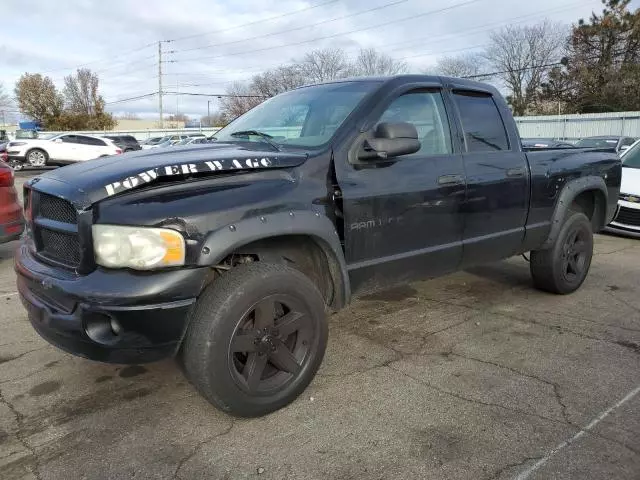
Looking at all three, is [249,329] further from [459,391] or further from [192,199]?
[459,391]

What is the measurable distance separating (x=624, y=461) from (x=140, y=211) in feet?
8.37

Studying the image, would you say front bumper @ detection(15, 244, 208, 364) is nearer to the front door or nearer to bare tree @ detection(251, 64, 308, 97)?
the front door

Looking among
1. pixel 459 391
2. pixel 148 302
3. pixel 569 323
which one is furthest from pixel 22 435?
pixel 569 323

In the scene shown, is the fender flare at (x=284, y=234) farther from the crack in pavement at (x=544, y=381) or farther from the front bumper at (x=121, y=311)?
the crack in pavement at (x=544, y=381)

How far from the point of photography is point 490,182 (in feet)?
13.3

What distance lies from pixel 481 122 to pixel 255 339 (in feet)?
8.46

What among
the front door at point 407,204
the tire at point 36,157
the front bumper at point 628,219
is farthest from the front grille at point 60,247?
the tire at point 36,157

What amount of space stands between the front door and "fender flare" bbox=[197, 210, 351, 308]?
123mm

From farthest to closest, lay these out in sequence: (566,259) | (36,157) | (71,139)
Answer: (71,139) → (36,157) → (566,259)

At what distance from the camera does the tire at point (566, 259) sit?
490 cm

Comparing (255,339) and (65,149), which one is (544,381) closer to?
(255,339)

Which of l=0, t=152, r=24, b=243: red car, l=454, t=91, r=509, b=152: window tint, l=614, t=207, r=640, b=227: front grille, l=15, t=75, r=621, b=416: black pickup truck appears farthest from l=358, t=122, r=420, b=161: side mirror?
l=614, t=207, r=640, b=227: front grille

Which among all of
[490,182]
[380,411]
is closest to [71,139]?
[490,182]

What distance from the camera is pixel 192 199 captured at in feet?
8.55
